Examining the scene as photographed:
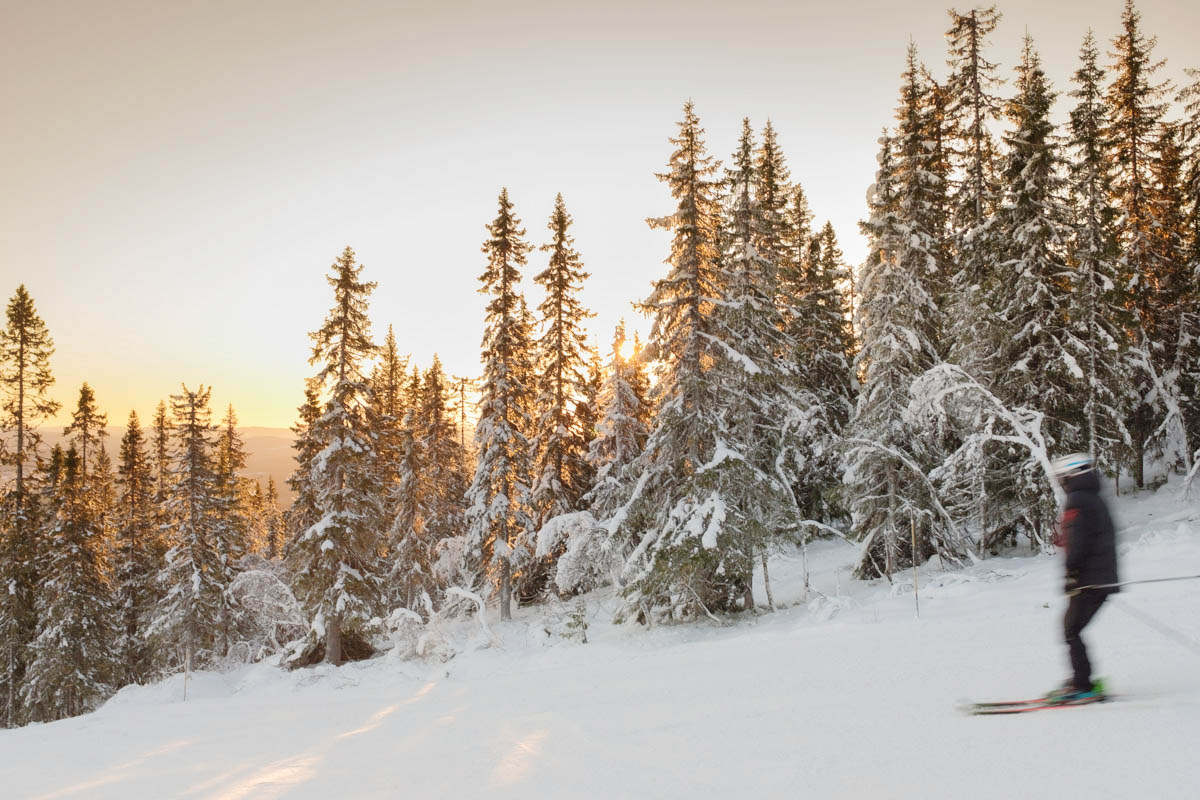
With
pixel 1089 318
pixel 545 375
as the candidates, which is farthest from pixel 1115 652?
pixel 545 375

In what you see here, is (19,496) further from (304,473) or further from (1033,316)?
(1033,316)

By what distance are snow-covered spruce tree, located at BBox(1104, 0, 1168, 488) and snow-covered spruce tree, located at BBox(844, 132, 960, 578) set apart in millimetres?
8372

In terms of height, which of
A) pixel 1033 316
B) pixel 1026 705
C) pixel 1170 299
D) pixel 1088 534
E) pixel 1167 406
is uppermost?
pixel 1170 299

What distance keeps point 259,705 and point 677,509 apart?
1021 centimetres

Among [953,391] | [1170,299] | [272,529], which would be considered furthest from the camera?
[272,529]

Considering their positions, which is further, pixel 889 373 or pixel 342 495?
pixel 342 495

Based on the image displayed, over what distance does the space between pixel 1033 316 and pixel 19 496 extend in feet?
140

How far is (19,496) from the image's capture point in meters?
28.4

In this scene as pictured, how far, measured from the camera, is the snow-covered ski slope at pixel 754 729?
14.4ft

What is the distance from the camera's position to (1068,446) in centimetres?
1731

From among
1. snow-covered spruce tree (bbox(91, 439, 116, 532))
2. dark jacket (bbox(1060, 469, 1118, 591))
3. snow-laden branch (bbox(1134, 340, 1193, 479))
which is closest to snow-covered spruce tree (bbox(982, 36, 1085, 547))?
snow-laden branch (bbox(1134, 340, 1193, 479))

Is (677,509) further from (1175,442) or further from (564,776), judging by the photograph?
(1175,442)

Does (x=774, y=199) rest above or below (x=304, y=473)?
above

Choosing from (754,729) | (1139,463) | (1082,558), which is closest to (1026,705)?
(1082,558)
